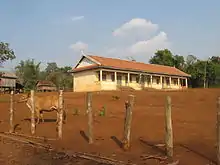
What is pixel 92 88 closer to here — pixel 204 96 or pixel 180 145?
pixel 204 96

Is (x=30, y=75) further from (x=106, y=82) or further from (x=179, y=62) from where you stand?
(x=179, y=62)

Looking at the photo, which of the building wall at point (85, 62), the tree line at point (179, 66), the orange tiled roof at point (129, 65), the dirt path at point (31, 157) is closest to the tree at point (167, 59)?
the tree line at point (179, 66)

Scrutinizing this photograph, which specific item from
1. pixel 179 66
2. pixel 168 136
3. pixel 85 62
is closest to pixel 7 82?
pixel 85 62

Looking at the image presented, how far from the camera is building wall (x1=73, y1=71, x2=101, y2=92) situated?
38.5 m

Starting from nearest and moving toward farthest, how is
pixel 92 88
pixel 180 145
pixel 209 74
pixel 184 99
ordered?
pixel 180 145
pixel 184 99
pixel 92 88
pixel 209 74

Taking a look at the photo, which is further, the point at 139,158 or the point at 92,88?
the point at 92,88

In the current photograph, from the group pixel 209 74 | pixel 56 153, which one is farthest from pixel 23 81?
pixel 56 153

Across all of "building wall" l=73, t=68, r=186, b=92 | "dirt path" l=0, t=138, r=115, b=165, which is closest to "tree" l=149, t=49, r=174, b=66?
"building wall" l=73, t=68, r=186, b=92

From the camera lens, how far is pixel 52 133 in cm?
1262

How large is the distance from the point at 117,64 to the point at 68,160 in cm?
3200

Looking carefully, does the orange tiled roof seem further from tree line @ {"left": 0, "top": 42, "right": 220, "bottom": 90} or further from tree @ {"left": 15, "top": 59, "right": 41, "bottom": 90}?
tree @ {"left": 15, "top": 59, "right": 41, "bottom": 90}

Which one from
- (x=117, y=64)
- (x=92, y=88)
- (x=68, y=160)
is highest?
(x=117, y=64)

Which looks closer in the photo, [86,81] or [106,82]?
[106,82]

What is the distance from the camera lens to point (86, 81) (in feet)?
132
